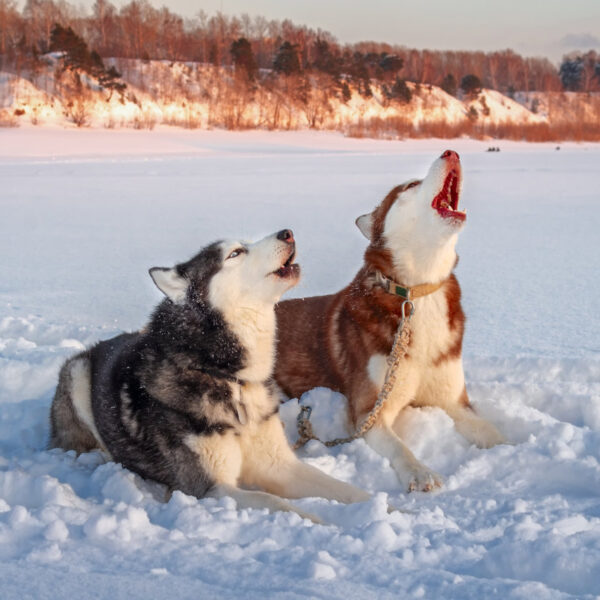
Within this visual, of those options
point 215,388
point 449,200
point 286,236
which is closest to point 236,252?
point 286,236

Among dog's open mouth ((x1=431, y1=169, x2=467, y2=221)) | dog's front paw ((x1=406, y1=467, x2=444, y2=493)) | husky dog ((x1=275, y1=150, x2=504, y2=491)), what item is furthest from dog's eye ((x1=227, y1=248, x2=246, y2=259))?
dog's front paw ((x1=406, y1=467, x2=444, y2=493))

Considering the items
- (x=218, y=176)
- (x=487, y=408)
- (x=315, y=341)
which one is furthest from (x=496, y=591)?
(x=218, y=176)

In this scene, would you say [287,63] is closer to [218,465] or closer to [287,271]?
[287,271]

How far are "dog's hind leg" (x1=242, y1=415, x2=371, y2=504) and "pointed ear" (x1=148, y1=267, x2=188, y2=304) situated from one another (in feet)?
2.69

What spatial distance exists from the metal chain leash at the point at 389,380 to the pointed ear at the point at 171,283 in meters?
1.22

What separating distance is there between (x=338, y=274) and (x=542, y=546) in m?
6.41

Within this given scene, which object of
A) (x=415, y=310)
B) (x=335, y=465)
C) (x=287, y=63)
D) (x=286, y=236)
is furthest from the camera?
(x=287, y=63)

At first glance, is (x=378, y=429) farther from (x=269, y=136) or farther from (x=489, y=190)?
(x=269, y=136)

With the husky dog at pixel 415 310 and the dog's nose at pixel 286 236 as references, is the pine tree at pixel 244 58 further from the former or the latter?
the dog's nose at pixel 286 236

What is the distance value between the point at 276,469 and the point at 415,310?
1.37 m

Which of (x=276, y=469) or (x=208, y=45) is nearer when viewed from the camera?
(x=276, y=469)

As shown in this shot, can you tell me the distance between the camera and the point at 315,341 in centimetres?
483

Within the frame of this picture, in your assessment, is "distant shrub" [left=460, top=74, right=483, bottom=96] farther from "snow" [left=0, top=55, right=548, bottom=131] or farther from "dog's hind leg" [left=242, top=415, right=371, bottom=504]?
"dog's hind leg" [left=242, top=415, right=371, bottom=504]

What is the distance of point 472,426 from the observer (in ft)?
13.1
